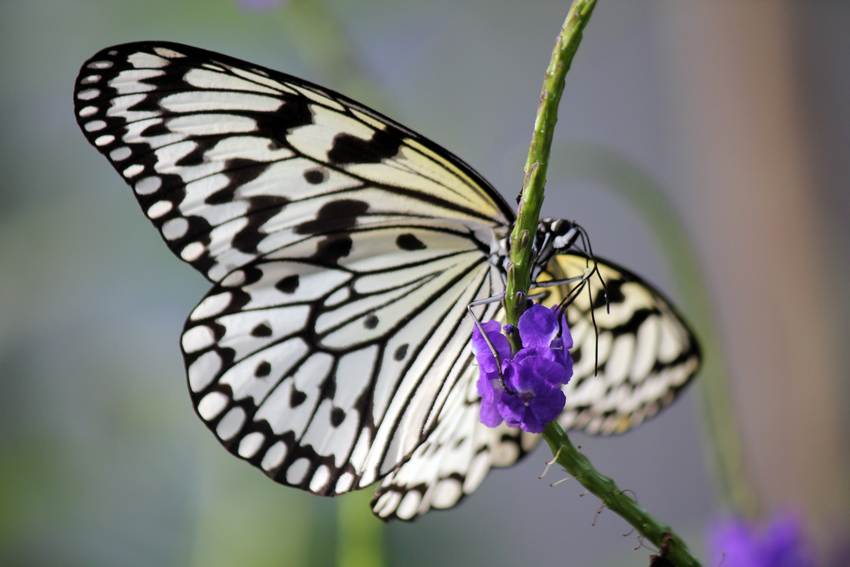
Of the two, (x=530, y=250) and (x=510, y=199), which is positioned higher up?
(x=510, y=199)

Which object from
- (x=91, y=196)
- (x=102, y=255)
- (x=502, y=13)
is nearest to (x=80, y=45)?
(x=91, y=196)

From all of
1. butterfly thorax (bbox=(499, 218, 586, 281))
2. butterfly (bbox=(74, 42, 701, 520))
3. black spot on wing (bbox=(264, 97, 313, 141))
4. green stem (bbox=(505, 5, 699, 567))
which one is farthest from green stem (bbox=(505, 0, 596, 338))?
black spot on wing (bbox=(264, 97, 313, 141))

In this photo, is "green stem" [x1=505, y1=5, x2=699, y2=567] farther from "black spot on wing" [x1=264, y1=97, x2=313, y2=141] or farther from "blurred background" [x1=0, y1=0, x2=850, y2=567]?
"blurred background" [x1=0, y1=0, x2=850, y2=567]

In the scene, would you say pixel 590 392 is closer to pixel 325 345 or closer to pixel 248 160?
pixel 325 345

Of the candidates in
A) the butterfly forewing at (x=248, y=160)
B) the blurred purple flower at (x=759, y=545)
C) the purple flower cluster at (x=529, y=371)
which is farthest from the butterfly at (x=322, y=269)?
the blurred purple flower at (x=759, y=545)

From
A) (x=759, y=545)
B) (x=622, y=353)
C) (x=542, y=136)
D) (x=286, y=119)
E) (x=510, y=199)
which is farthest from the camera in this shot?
(x=510, y=199)

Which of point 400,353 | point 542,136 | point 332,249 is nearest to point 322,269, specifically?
point 332,249
